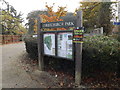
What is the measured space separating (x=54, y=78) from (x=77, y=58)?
115cm

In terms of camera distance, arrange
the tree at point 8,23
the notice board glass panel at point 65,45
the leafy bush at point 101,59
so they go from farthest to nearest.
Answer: the tree at point 8,23, the notice board glass panel at point 65,45, the leafy bush at point 101,59

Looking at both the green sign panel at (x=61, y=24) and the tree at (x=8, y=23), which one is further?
the tree at (x=8, y=23)

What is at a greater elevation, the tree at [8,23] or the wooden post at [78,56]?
the tree at [8,23]

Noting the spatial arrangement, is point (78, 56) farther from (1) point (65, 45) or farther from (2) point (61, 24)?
(2) point (61, 24)

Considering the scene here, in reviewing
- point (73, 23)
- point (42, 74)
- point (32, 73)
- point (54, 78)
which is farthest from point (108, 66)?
point (32, 73)

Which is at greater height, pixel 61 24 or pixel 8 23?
pixel 8 23

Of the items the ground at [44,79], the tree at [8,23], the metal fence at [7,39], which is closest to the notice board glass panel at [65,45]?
the ground at [44,79]

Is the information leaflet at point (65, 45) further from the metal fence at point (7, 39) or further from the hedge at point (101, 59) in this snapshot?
the metal fence at point (7, 39)

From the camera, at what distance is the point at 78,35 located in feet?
9.29

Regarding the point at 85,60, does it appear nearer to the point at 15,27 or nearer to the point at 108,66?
the point at 108,66

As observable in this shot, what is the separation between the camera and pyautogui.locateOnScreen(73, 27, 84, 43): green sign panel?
2775 mm

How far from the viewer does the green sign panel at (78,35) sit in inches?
109

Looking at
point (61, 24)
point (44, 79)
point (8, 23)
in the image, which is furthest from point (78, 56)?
point (8, 23)

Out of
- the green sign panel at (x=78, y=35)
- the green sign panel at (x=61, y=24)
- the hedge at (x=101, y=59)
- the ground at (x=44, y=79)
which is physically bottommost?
the ground at (x=44, y=79)
